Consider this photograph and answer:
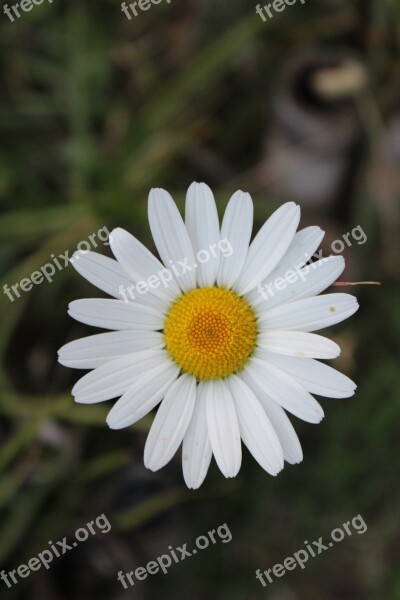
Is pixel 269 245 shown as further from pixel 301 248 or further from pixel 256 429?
pixel 256 429

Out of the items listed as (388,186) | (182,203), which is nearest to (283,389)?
(182,203)

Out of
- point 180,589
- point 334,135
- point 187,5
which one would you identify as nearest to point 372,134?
point 334,135

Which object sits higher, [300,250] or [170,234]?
[170,234]

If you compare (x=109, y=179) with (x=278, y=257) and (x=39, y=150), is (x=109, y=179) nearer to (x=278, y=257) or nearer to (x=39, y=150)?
(x=39, y=150)
